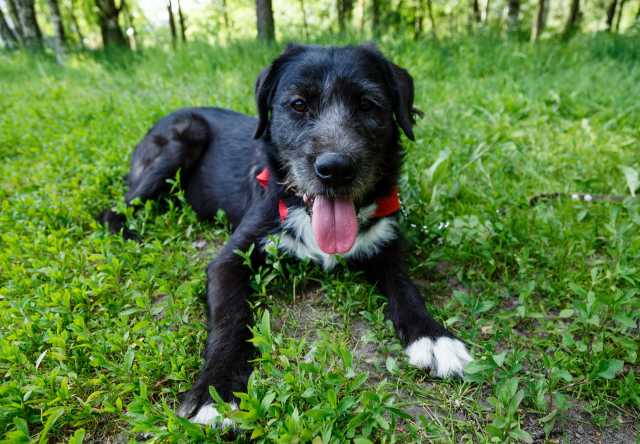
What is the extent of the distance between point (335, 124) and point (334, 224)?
0.65m

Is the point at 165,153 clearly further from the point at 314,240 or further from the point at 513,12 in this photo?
the point at 513,12

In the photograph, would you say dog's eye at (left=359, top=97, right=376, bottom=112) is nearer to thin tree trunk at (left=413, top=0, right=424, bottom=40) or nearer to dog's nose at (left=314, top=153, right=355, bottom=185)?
dog's nose at (left=314, top=153, right=355, bottom=185)

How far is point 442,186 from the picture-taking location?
3.73 m

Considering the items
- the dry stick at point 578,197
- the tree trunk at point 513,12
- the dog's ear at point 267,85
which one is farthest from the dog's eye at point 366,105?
the tree trunk at point 513,12

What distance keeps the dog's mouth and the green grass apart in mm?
274

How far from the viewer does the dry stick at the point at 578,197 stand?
3.46 metres

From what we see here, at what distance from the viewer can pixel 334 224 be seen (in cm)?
269

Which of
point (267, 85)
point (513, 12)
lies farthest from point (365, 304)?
point (513, 12)

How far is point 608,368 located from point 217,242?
8.86 feet

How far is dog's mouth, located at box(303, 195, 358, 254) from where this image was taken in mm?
2637

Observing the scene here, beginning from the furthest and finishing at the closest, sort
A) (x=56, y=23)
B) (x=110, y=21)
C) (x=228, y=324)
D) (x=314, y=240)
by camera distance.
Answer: (x=110, y=21) < (x=56, y=23) < (x=314, y=240) < (x=228, y=324)

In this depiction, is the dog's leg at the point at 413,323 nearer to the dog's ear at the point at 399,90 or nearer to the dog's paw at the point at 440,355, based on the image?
the dog's paw at the point at 440,355

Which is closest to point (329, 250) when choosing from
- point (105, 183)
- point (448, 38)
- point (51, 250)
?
point (51, 250)

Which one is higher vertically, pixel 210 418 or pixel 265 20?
pixel 265 20
